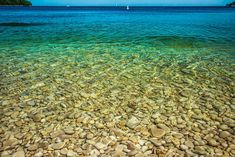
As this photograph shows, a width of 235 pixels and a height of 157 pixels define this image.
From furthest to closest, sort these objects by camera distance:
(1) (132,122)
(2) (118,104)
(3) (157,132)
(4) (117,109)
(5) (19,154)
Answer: (2) (118,104) < (4) (117,109) < (1) (132,122) < (3) (157,132) < (5) (19,154)

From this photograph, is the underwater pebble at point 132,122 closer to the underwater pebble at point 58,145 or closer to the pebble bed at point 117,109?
the pebble bed at point 117,109

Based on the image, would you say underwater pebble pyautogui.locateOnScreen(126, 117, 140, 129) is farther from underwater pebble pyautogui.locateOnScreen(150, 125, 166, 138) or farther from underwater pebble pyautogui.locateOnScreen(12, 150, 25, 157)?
underwater pebble pyautogui.locateOnScreen(12, 150, 25, 157)

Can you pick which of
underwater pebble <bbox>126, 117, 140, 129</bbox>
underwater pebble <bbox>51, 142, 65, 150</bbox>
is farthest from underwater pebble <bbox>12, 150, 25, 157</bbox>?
underwater pebble <bbox>126, 117, 140, 129</bbox>

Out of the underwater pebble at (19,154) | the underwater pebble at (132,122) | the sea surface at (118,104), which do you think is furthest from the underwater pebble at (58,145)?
the underwater pebble at (132,122)

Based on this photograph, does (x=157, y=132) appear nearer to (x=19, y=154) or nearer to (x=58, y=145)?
(x=58, y=145)

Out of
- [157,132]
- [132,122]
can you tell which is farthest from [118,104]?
[157,132]

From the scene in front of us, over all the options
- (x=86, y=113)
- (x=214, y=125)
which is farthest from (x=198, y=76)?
(x=86, y=113)

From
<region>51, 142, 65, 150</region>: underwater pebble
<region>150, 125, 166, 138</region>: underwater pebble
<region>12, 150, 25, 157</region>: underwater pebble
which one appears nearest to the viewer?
<region>12, 150, 25, 157</region>: underwater pebble

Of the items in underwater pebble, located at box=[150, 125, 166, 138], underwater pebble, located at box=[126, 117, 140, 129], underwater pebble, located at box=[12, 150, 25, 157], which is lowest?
underwater pebble, located at box=[150, 125, 166, 138]

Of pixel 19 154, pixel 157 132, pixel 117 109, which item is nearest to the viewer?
pixel 19 154

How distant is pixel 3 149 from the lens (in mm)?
5766

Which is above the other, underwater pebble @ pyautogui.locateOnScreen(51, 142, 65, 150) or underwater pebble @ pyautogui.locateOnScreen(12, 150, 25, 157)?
underwater pebble @ pyautogui.locateOnScreen(51, 142, 65, 150)

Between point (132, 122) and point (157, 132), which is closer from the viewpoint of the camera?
point (157, 132)

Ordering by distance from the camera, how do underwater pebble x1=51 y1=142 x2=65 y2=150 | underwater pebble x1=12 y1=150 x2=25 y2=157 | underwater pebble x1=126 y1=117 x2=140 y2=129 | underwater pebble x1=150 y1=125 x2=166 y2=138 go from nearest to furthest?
underwater pebble x1=12 y1=150 x2=25 y2=157 < underwater pebble x1=51 y1=142 x2=65 y2=150 < underwater pebble x1=150 y1=125 x2=166 y2=138 < underwater pebble x1=126 y1=117 x2=140 y2=129
